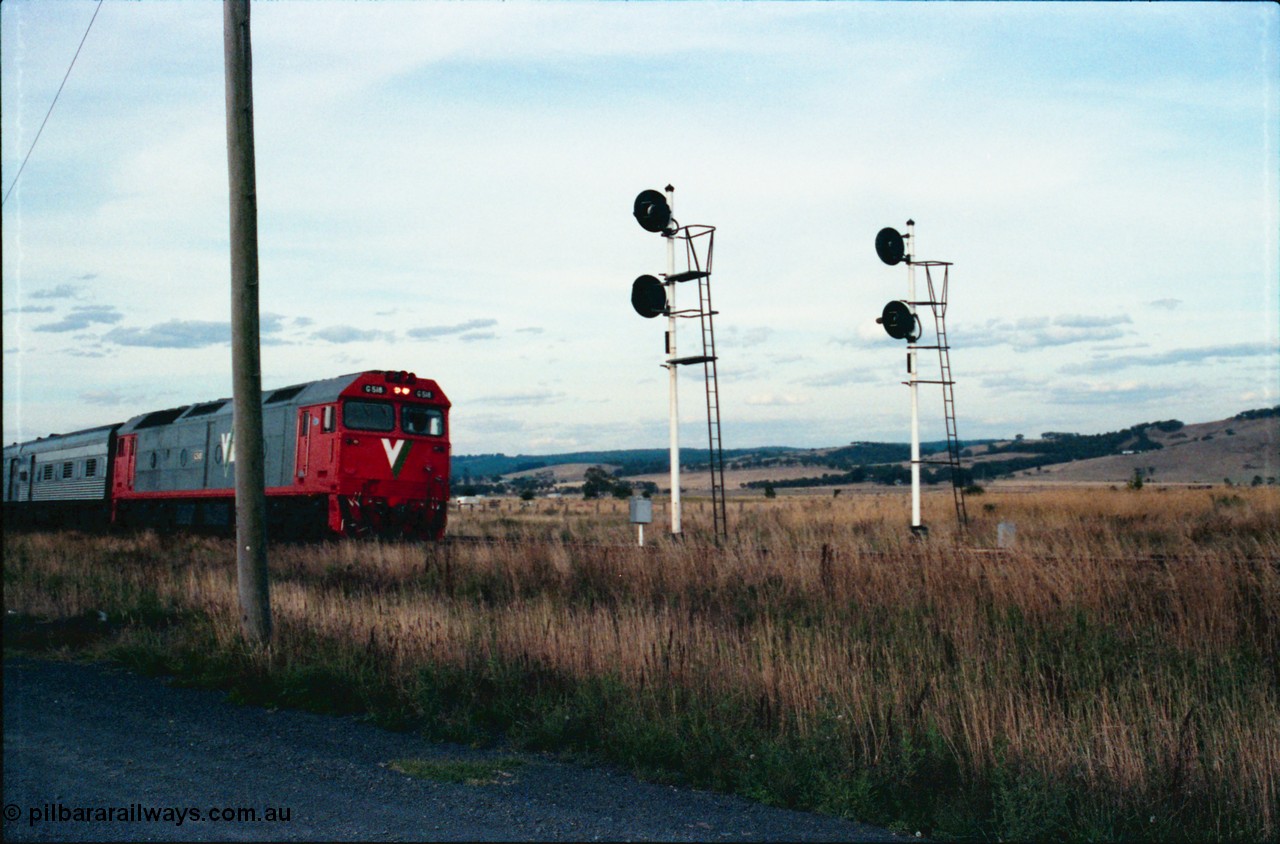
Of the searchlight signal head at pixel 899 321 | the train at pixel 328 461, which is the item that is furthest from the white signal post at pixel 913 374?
the train at pixel 328 461

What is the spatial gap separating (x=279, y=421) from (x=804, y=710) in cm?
1921

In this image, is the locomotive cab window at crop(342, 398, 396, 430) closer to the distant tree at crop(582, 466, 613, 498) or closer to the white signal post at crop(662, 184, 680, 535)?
the white signal post at crop(662, 184, 680, 535)

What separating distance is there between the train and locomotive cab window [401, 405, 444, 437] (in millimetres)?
22

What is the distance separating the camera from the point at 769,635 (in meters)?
8.48

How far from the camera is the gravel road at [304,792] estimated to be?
5.05m

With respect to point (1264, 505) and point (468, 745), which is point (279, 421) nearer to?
point (468, 745)

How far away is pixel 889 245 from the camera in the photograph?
1984 cm

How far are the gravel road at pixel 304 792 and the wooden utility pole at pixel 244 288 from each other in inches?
97.0

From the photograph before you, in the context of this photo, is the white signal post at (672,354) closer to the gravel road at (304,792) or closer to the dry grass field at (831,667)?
the dry grass field at (831,667)

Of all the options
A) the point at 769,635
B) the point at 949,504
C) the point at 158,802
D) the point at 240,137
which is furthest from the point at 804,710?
the point at 949,504

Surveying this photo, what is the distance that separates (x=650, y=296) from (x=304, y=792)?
498 inches

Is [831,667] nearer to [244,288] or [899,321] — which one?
[244,288]

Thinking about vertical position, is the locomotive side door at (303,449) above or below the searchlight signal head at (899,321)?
below

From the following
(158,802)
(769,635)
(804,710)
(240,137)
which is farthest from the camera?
(240,137)
